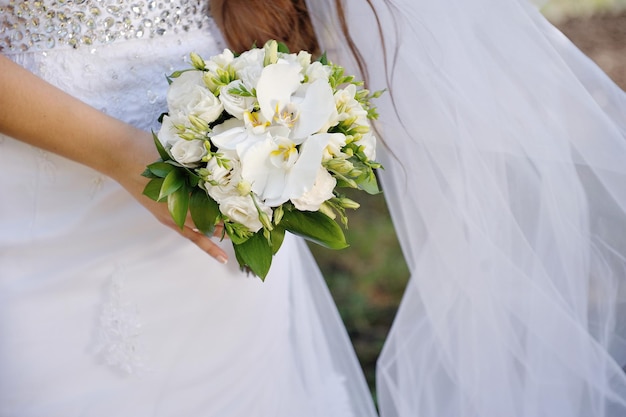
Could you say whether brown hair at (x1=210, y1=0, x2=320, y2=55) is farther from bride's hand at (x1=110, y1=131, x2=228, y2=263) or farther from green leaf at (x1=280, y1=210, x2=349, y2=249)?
green leaf at (x1=280, y1=210, x2=349, y2=249)

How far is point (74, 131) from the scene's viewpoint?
105 cm

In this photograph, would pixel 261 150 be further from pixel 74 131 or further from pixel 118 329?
pixel 118 329

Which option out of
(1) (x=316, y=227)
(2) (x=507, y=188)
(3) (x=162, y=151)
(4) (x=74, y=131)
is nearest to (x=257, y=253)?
(1) (x=316, y=227)

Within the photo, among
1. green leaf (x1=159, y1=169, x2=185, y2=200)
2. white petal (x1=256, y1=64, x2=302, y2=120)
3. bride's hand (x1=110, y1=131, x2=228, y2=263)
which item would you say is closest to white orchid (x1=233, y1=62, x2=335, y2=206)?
white petal (x1=256, y1=64, x2=302, y2=120)

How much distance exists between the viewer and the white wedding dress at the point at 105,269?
3.75ft

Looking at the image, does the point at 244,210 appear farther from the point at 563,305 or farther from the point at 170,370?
the point at 563,305

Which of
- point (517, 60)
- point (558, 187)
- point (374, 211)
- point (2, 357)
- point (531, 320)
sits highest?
point (517, 60)

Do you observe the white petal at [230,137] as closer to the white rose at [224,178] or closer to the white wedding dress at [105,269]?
the white rose at [224,178]

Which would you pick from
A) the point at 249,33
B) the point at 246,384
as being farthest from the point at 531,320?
the point at 249,33

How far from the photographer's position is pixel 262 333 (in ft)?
4.56

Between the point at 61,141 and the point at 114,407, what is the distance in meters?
0.49

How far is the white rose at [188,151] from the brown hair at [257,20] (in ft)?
1.52

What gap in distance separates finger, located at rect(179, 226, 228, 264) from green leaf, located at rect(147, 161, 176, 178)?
0.20m

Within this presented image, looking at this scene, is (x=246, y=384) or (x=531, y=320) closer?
(x=531, y=320)
